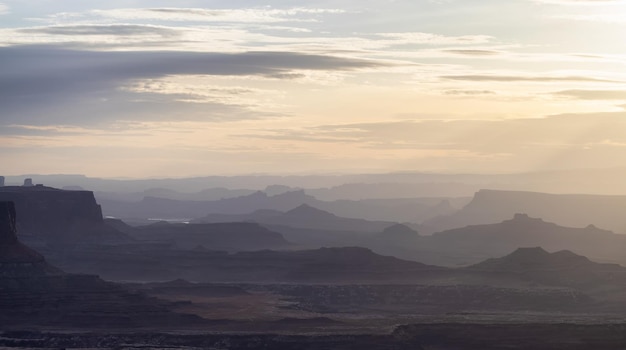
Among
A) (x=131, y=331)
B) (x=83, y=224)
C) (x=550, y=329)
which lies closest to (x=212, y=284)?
(x=83, y=224)

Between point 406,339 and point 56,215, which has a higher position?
point 56,215

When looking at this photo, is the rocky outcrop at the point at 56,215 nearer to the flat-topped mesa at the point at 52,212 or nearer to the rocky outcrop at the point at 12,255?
the flat-topped mesa at the point at 52,212

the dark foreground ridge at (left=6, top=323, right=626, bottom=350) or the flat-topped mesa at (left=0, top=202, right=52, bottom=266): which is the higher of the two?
the flat-topped mesa at (left=0, top=202, right=52, bottom=266)

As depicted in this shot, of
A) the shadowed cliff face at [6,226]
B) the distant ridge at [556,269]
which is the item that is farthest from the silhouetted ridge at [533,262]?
the shadowed cliff face at [6,226]

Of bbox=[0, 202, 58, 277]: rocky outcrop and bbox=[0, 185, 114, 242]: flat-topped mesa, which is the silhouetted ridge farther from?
bbox=[0, 202, 58, 277]: rocky outcrop

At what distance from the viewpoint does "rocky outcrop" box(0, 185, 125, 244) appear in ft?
509

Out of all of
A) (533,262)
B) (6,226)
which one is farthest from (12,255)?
(533,262)

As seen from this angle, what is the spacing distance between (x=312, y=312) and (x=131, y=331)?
23838 mm

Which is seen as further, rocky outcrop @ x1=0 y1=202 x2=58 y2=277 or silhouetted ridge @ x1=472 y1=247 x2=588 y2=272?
silhouetted ridge @ x1=472 y1=247 x2=588 y2=272

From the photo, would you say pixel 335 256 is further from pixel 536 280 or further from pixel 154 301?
pixel 154 301

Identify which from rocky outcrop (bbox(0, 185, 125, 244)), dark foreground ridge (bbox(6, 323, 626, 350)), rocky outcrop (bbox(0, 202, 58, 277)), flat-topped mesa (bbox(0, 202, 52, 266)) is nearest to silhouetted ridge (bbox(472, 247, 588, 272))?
rocky outcrop (bbox(0, 185, 125, 244))

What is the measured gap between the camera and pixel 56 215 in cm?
15888

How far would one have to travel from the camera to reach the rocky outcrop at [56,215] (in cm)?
15512

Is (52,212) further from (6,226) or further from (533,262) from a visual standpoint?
(533,262)
